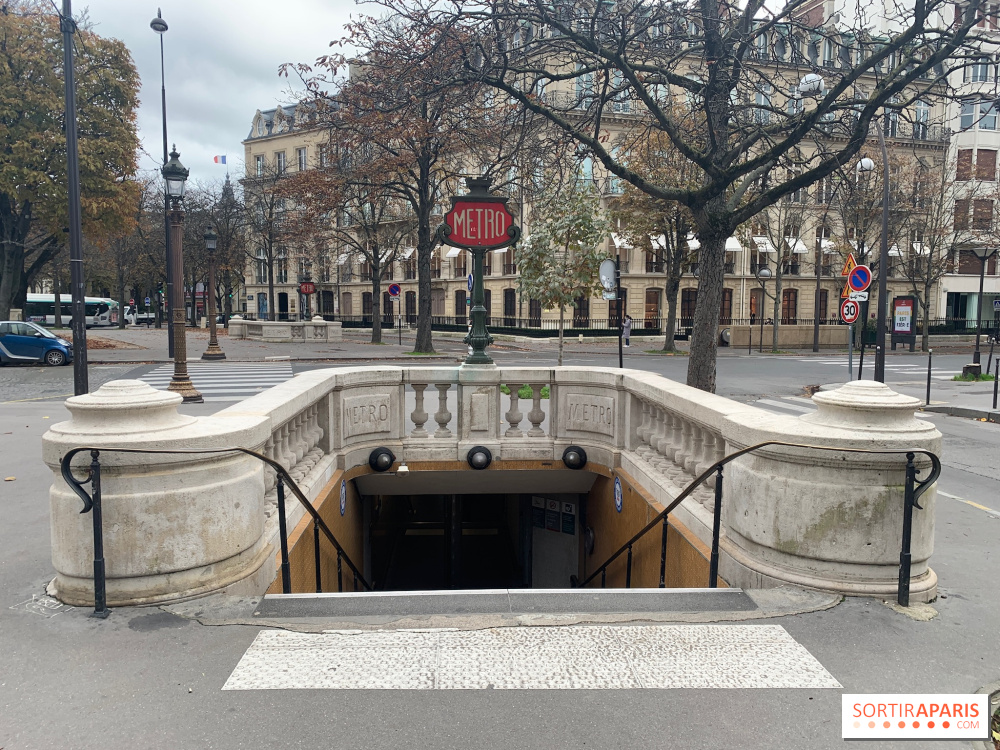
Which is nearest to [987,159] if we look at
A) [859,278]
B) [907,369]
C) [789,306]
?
[789,306]

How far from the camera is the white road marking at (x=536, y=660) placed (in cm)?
330

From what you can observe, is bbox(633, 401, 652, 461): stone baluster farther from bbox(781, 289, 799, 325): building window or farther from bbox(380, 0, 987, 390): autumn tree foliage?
bbox(781, 289, 799, 325): building window

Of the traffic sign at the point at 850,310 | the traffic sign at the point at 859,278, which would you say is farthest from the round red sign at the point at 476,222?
the traffic sign at the point at 850,310

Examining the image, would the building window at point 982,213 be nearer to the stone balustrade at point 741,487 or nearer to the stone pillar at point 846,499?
the stone balustrade at point 741,487

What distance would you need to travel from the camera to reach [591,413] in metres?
8.21

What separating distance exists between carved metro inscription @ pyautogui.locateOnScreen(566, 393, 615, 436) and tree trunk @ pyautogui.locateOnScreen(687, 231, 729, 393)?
117 inches

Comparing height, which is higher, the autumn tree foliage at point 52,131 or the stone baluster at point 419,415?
the autumn tree foliage at point 52,131

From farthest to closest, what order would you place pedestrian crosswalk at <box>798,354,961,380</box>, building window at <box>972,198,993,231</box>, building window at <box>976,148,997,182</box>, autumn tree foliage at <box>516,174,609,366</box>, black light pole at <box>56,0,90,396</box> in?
building window at <box>976,148,997,182</box>
building window at <box>972,198,993,231</box>
pedestrian crosswalk at <box>798,354,961,380</box>
autumn tree foliage at <box>516,174,609,366</box>
black light pole at <box>56,0,90,396</box>

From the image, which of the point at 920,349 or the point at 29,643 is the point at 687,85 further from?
the point at 920,349

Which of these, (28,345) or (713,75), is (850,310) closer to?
(713,75)

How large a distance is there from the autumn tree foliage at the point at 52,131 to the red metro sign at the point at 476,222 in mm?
24165

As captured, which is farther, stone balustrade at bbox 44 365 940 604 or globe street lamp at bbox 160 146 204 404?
globe street lamp at bbox 160 146 204 404

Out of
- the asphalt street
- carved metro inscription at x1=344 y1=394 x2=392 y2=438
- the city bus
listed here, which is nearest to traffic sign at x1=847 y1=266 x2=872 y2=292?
carved metro inscription at x1=344 y1=394 x2=392 y2=438

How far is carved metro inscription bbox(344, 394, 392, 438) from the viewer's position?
25.2 ft
